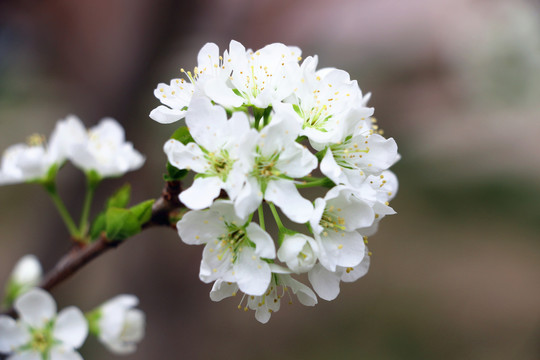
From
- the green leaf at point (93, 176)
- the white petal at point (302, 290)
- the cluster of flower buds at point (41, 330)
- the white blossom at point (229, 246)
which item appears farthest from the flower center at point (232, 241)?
the green leaf at point (93, 176)

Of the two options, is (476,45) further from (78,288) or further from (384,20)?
(78,288)

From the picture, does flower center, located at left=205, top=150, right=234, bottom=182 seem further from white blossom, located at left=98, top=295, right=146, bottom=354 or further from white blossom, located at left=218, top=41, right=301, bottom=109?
white blossom, located at left=98, top=295, right=146, bottom=354

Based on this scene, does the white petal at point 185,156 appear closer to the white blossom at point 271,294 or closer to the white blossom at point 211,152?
the white blossom at point 211,152

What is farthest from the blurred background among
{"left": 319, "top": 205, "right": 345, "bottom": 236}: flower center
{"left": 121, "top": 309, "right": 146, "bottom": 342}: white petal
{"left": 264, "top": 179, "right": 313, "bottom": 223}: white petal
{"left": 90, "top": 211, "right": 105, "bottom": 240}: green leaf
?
{"left": 264, "top": 179, "right": 313, "bottom": 223}: white petal

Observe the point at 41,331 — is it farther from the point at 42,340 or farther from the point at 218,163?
the point at 218,163

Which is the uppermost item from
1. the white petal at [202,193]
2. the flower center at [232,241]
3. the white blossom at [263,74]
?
the white blossom at [263,74]

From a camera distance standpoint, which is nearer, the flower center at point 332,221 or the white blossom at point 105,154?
the flower center at point 332,221

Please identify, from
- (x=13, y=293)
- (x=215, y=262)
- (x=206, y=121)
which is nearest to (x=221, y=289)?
(x=215, y=262)
